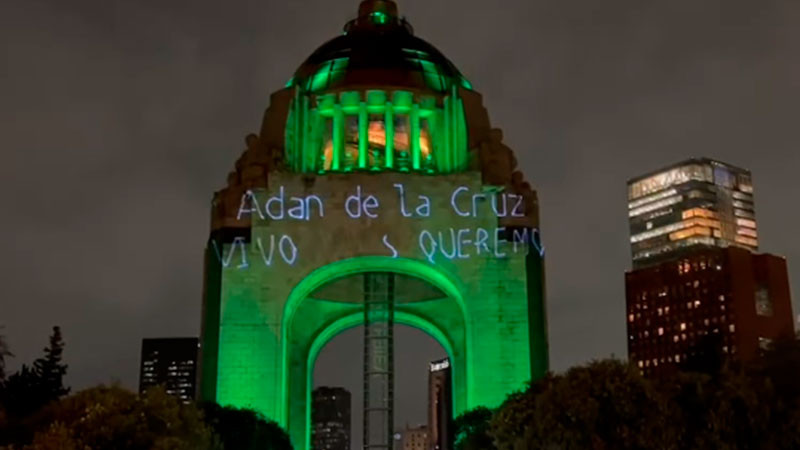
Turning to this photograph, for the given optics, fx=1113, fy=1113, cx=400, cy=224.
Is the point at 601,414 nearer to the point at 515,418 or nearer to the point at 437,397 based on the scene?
the point at 515,418

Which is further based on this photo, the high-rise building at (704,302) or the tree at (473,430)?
the high-rise building at (704,302)

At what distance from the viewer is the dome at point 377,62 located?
50.0m

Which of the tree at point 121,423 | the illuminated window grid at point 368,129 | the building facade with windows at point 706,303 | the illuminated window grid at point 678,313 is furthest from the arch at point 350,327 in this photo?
the illuminated window grid at point 678,313

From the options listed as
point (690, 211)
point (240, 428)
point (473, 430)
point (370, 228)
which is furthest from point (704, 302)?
point (240, 428)

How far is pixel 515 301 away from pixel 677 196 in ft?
484

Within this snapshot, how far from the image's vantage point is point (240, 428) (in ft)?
126

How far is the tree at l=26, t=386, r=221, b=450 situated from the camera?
29.0 meters

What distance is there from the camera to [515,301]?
45281 millimetres

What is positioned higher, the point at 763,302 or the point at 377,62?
the point at 763,302

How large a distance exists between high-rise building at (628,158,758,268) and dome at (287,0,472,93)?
13379 centimetres

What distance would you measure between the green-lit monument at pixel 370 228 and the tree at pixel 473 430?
6.62ft

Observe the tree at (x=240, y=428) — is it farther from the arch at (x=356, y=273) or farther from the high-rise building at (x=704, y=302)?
the high-rise building at (x=704, y=302)

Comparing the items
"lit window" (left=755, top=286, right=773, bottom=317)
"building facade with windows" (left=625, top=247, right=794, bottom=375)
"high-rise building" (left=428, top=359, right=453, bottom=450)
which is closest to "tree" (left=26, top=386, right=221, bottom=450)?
"high-rise building" (left=428, top=359, right=453, bottom=450)

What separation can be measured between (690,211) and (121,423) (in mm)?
164913
